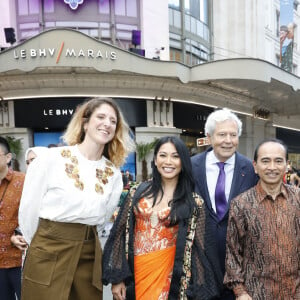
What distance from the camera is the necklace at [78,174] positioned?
2.52 m

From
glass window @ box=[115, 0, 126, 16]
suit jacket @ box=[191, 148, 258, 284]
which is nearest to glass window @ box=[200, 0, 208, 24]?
glass window @ box=[115, 0, 126, 16]

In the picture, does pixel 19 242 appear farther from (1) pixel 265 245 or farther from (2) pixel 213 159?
(1) pixel 265 245

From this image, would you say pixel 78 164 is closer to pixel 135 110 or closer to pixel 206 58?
pixel 135 110

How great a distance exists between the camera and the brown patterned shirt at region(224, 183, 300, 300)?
91.3 inches

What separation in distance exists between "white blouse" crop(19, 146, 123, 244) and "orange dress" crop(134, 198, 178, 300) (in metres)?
0.35

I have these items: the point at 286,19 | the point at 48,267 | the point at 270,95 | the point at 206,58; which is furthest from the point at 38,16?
the point at 48,267

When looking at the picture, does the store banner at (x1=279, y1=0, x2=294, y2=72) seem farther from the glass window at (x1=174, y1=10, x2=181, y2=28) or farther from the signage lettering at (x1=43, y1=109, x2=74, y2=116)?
the signage lettering at (x1=43, y1=109, x2=74, y2=116)

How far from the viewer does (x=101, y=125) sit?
2.66m

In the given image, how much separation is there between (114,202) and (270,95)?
62.9ft

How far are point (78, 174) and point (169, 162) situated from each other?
692 millimetres

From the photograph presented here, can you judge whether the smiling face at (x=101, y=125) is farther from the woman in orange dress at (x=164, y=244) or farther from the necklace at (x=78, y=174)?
the woman in orange dress at (x=164, y=244)

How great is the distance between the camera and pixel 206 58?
22109mm

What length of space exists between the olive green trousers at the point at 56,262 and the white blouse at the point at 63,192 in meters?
0.08

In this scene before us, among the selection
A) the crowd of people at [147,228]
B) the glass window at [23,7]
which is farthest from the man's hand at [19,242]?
the glass window at [23,7]
